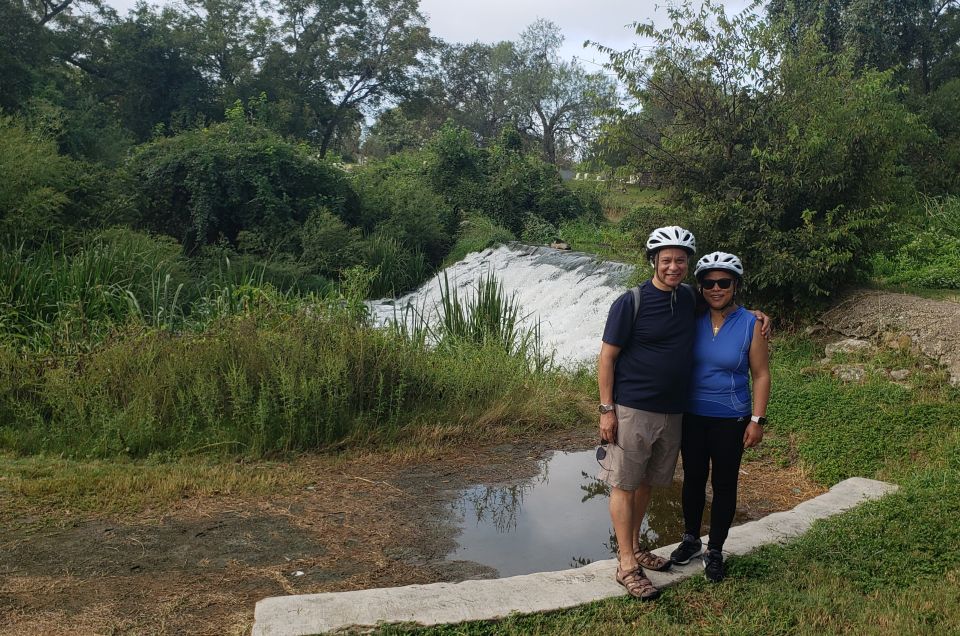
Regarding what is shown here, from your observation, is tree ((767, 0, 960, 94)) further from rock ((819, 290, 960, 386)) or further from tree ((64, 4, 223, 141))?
tree ((64, 4, 223, 141))

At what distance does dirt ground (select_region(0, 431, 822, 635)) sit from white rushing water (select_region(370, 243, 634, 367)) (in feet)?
16.9

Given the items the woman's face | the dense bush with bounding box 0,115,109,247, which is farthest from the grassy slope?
the dense bush with bounding box 0,115,109,247

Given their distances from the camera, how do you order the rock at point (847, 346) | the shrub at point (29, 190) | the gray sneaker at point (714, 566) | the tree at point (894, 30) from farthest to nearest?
the tree at point (894, 30), the shrub at point (29, 190), the rock at point (847, 346), the gray sneaker at point (714, 566)

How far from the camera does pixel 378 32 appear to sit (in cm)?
3600

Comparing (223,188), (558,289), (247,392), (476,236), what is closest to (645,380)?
(247,392)

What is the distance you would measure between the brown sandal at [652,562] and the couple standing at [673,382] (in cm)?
13

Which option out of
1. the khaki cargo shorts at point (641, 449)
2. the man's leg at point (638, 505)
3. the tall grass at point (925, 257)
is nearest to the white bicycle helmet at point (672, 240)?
the khaki cargo shorts at point (641, 449)

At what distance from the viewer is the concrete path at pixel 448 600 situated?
10.2 feet

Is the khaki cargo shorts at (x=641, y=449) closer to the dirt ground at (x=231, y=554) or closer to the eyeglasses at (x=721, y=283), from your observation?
the eyeglasses at (x=721, y=283)

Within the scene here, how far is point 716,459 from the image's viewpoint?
3.48 metres

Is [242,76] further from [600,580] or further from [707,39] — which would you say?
[600,580]

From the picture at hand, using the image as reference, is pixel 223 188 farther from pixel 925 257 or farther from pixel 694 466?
pixel 694 466

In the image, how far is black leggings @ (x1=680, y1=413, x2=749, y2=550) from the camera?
3439 mm

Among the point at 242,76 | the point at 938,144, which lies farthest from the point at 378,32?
the point at 938,144
